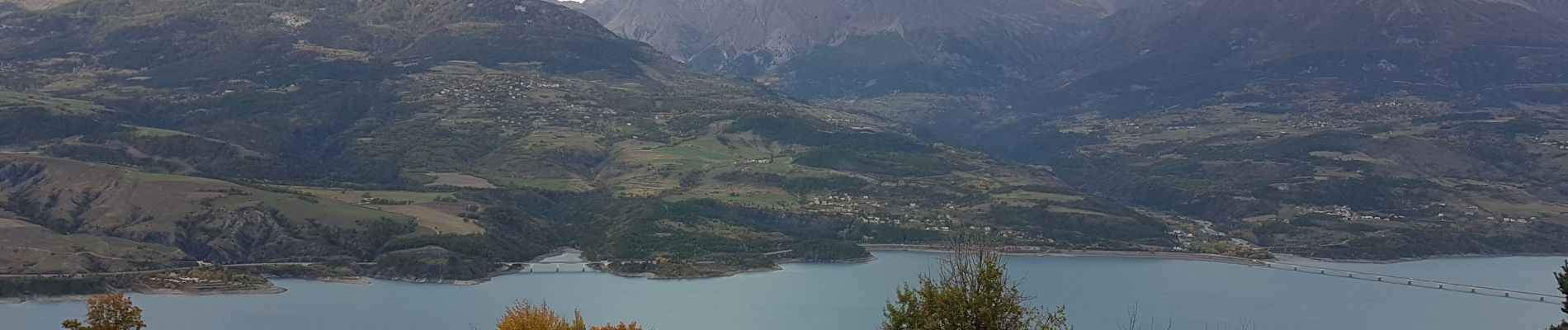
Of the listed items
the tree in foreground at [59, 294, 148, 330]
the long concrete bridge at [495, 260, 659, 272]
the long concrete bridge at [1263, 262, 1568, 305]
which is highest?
the long concrete bridge at [1263, 262, 1568, 305]

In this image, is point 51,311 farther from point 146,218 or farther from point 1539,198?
point 1539,198

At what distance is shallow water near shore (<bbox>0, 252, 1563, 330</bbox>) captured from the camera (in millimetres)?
73062

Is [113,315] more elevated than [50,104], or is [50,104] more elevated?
[50,104]

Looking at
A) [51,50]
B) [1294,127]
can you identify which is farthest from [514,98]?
[1294,127]

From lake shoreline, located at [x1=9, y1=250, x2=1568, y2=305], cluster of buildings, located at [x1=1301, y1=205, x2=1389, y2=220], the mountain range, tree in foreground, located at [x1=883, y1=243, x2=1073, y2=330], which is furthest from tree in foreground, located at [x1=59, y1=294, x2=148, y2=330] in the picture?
cluster of buildings, located at [x1=1301, y1=205, x2=1389, y2=220]

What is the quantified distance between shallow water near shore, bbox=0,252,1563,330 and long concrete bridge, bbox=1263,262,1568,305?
5.17 feet

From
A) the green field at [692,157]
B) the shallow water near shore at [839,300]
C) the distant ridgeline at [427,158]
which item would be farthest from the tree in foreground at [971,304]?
the green field at [692,157]

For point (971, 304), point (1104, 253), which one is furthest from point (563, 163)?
point (971, 304)

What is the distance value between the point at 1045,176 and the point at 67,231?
284 ft

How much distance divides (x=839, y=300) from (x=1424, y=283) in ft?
144

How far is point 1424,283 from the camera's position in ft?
337

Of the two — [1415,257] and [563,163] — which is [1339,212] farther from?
[563,163]

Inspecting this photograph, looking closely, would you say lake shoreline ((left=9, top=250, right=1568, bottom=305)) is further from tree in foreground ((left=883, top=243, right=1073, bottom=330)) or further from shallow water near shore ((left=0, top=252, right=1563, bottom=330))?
tree in foreground ((left=883, top=243, right=1073, bottom=330))

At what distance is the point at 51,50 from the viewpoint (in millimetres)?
153500
